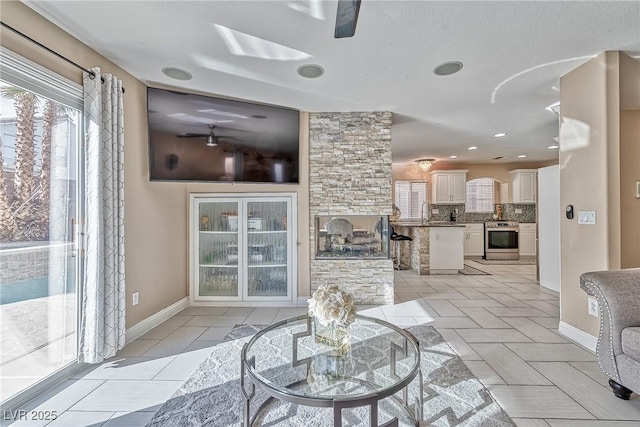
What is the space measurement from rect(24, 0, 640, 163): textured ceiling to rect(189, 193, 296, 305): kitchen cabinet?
4.31ft

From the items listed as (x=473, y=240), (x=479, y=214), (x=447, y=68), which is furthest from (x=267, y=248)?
(x=479, y=214)

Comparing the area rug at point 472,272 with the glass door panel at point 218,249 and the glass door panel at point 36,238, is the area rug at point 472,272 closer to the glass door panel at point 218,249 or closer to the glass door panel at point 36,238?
the glass door panel at point 218,249

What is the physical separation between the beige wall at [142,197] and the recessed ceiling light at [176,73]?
39 centimetres

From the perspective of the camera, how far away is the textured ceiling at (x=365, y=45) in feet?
5.90

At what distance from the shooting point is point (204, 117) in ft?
9.96

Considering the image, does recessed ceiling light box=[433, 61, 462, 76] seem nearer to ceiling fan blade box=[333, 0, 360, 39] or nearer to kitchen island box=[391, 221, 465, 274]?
ceiling fan blade box=[333, 0, 360, 39]

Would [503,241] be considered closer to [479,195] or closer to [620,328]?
[479,195]

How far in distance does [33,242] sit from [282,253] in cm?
233

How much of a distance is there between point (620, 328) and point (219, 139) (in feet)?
11.8

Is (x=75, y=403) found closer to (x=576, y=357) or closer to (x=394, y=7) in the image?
(x=394, y=7)

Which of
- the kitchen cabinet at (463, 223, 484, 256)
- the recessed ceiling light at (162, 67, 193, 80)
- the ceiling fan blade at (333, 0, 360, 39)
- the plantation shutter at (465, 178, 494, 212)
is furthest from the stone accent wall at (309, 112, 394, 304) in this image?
the plantation shutter at (465, 178, 494, 212)

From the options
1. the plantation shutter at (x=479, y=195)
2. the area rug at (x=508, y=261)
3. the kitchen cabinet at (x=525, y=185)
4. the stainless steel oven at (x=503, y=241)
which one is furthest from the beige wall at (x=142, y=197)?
the kitchen cabinet at (x=525, y=185)

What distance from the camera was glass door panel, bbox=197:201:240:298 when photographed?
3666 millimetres

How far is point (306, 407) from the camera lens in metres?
1.74
